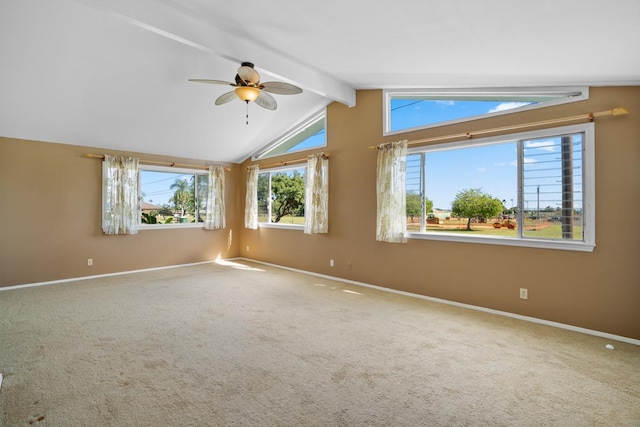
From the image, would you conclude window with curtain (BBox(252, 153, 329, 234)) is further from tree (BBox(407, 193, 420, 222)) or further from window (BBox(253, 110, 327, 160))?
tree (BBox(407, 193, 420, 222))

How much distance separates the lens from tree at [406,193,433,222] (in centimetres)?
441

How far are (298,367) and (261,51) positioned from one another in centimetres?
331

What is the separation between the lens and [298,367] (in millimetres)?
2449

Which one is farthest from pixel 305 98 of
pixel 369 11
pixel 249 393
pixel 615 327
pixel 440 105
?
pixel 615 327

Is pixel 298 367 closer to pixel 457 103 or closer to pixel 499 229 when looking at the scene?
pixel 499 229

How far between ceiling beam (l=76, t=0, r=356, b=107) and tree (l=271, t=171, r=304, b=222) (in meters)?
2.26

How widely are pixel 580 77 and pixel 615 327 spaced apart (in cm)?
240

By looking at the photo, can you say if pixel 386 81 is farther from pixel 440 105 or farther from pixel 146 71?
pixel 146 71

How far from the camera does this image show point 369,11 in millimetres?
2418

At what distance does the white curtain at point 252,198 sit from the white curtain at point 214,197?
1.94 feet

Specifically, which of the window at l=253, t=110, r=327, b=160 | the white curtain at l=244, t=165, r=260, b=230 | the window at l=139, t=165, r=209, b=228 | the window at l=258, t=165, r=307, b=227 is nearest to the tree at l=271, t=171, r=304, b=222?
the window at l=258, t=165, r=307, b=227

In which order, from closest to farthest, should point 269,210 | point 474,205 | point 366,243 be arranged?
point 474,205 < point 366,243 < point 269,210

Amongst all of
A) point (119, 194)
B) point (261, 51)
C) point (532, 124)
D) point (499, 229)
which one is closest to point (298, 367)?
point (499, 229)

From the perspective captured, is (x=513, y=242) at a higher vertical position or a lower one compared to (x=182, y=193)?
lower
